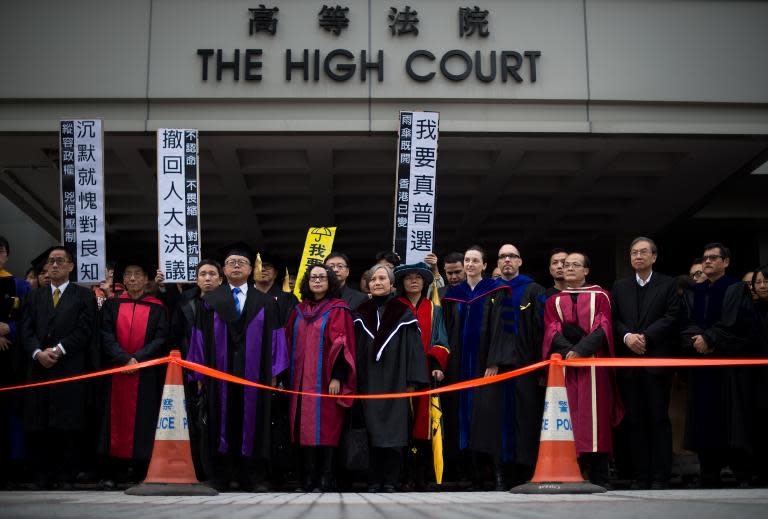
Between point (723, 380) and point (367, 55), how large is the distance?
627 centimetres

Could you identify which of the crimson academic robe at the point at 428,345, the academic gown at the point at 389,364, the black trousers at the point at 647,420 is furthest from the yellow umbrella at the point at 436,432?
the black trousers at the point at 647,420

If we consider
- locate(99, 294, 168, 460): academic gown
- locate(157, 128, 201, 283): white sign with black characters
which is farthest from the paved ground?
locate(157, 128, 201, 283): white sign with black characters

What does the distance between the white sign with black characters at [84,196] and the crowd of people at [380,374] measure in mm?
1066

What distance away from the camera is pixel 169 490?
5.38 m

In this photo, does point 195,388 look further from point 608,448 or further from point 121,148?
point 121,148

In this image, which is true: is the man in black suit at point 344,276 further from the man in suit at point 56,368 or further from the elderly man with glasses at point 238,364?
the man in suit at point 56,368

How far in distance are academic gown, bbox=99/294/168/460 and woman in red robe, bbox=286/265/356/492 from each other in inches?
52.1

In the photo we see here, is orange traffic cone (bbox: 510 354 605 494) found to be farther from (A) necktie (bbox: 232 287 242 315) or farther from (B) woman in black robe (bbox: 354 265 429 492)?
(A) necktie (bbox: 232 287 242 315)

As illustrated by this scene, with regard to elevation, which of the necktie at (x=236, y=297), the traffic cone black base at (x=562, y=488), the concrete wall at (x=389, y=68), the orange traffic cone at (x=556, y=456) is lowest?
the traffic cone black base at (x=562, y=488)

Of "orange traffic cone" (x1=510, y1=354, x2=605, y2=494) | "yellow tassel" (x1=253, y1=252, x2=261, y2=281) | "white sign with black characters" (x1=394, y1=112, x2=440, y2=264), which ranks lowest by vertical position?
"orange traffic cone" (x1=510, y1=354, x2=605, y2=494)

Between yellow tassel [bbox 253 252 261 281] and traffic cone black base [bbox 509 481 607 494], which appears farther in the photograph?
yellow tassel [bbox 253 252 261 281]

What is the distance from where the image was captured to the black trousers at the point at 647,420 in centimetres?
655

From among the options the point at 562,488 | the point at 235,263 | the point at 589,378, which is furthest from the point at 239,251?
the point at 562,488

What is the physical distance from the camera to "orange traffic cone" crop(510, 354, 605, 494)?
5.41 m
